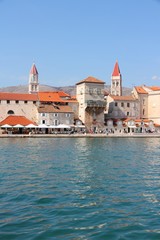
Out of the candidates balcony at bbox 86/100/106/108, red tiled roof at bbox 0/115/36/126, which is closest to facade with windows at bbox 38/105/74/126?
red tiled roof at bbox 0/115/36/126

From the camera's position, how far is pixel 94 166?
60.6ft

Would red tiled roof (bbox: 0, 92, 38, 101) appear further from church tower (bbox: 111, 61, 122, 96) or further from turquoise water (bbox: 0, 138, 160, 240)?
turquoise water (bbox: 0, 138, 160, 240)

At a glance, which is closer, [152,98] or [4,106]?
[4,106]

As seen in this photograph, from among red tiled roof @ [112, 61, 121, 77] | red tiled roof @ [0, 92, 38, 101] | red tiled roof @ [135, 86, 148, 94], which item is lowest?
red tiled roof @ [0, 92, 38, 101]

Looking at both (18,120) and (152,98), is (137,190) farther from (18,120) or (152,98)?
(152,98)

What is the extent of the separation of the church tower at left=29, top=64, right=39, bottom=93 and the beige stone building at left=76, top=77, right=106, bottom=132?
15.1m

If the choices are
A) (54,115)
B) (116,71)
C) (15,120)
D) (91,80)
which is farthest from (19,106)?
(116,71)

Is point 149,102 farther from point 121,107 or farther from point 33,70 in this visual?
point 33,70

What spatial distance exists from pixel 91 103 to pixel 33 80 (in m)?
19.7

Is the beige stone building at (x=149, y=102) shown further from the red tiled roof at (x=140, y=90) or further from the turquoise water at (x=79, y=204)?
the turquoise water at (x=79, y=204)

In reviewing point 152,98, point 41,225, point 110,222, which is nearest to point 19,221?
point 41,225

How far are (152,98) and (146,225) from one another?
62.4 metres

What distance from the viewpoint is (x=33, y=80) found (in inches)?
2958

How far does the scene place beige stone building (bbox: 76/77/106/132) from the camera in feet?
200
